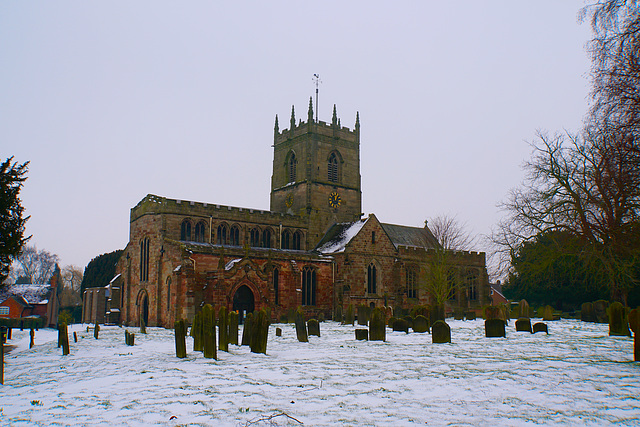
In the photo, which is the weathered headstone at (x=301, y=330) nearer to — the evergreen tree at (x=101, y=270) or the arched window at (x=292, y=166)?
the arched window at (x=292, y=166)

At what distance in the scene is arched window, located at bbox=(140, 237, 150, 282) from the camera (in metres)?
33.5

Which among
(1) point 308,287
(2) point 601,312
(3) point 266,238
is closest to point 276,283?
(1) point 308,287

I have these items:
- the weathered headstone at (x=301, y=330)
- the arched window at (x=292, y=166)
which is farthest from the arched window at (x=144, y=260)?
the weathered headstone at (x=301, y=330)

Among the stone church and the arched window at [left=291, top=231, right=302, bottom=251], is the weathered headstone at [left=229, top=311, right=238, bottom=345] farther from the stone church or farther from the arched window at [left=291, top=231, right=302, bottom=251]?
the arched window at [left=291, top=231, right=302, bottom=251]

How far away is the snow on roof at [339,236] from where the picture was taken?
122 ft

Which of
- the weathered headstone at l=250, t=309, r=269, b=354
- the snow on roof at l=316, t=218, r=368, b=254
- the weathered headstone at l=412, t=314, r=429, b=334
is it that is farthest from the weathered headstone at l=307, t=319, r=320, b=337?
the snow on roof at l=316, t=218, r=368, b=254

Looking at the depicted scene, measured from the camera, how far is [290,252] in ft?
119

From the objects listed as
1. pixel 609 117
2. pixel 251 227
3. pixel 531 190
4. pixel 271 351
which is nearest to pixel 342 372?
pixel 271 351

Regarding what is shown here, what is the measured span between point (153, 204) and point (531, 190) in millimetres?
22650

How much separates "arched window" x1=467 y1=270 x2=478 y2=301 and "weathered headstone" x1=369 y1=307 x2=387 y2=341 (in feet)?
94.6

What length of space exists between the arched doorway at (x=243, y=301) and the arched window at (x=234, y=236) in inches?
252

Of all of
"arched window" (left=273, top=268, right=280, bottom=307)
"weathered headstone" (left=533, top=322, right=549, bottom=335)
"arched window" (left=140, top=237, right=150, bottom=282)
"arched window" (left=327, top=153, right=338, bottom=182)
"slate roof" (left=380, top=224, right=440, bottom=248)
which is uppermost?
"arched window" (left=327, top=153, right=338, bottom=182)

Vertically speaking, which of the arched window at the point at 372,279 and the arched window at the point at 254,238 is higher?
the arched window at the point at 254,238

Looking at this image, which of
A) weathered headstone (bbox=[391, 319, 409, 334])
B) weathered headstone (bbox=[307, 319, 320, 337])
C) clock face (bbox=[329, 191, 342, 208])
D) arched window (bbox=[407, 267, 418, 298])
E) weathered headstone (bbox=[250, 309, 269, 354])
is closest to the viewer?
weathered headstone (bbox=[250, 309, 269, 354])
